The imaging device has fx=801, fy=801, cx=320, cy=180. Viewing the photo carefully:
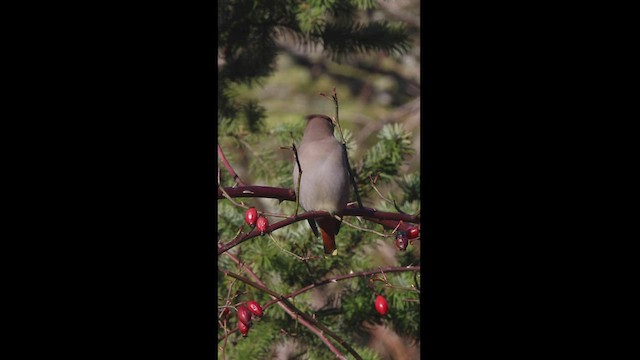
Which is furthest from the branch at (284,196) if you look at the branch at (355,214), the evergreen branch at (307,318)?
the evergreen branch at (307,318)

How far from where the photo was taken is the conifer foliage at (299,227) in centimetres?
100

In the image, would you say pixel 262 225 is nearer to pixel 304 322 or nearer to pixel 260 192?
pixel 260 192

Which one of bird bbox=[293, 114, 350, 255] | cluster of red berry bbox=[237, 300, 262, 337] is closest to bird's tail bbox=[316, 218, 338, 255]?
bird bbox=[293, 114, 350, 255]

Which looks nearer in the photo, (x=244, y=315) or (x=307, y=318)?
(x=244, y=315)

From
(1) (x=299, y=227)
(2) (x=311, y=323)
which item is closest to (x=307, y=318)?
(2) (x=311, y=323)

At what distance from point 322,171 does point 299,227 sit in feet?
0.57

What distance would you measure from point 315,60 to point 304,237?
99 cm

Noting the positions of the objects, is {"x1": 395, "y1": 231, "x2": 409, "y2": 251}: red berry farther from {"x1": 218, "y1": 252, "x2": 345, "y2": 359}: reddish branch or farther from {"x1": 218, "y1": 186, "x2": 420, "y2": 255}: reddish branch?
{"x1": 218, "y1": 252, "x2": 345, "y2": 359}: reddish branch
